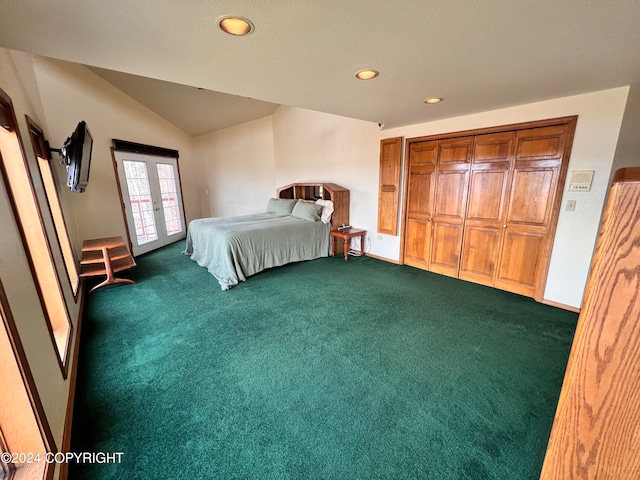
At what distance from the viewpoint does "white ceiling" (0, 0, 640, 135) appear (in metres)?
1.24

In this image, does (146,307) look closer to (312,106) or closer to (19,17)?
(19,17)

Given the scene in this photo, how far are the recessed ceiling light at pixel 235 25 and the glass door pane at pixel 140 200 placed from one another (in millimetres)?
4459

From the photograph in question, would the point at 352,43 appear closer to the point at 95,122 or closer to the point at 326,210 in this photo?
the point at 326,210

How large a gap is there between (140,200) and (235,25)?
482cm

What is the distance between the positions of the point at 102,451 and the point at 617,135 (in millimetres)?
4431

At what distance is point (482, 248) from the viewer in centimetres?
333

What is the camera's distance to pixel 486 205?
3.22 metres

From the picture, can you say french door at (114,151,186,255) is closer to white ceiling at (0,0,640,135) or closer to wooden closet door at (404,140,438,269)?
white ceiling at (0,0,640,135)

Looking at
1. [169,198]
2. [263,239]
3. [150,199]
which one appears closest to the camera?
[263,239]

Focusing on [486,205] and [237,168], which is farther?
[237,168]

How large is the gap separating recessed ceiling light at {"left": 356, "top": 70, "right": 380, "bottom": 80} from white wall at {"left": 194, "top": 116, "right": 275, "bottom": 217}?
4.32 m

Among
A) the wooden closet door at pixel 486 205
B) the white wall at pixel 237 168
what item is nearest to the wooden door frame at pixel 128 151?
the white wall at pixel 237 168

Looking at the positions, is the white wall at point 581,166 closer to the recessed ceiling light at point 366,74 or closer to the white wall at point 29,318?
the recessed ceiling light at point 366,74

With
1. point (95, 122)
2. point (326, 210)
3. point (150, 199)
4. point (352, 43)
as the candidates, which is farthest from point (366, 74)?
point (150, 199)
